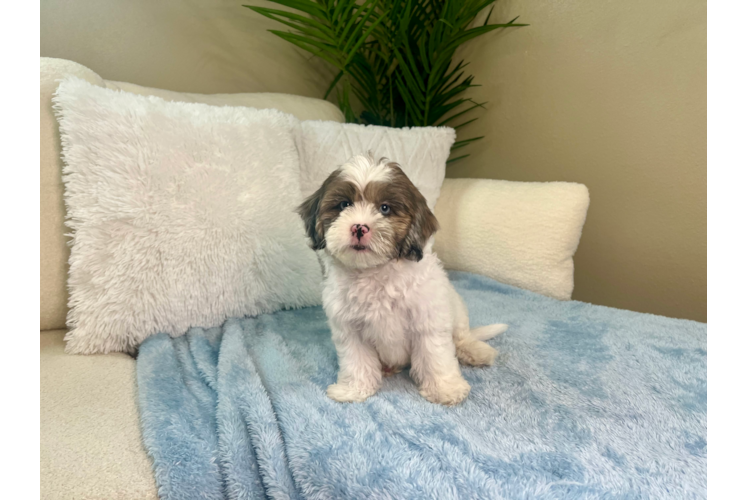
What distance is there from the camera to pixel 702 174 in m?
1.69

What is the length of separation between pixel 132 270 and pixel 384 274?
81 centimetres

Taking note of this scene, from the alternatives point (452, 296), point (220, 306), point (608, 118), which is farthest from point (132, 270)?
point (608, 118)

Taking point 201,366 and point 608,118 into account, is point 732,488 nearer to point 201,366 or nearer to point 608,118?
point 201,366

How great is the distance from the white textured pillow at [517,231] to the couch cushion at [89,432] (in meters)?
1.40

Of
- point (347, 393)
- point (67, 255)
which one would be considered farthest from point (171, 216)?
point (347, 393)

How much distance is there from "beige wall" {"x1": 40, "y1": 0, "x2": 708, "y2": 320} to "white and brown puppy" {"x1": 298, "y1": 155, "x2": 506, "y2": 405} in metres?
1.27

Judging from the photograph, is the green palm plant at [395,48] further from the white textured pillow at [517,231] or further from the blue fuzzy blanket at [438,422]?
the blue fuzzy blanket at [438,422]

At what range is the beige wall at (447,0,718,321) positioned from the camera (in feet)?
5.62

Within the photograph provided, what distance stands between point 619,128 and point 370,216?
4.97 ft

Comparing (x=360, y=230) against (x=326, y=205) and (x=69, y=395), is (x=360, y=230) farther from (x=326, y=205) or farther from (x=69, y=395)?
(x=69, y=395)

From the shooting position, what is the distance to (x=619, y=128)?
1920 mm

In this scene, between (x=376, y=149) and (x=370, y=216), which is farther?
(x=376, y=149)

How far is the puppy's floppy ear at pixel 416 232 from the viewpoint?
1.06 m

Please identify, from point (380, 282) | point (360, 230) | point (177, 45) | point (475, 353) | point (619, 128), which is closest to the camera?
point (360, 230)
